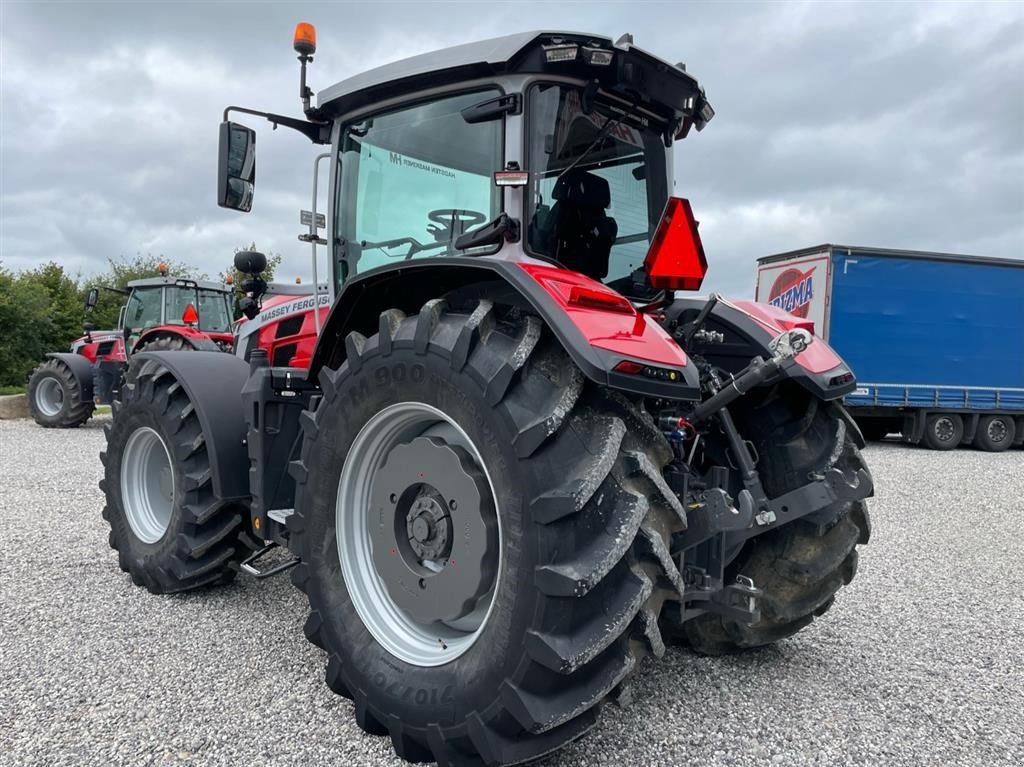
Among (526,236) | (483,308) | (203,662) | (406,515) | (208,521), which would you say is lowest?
(203,662)

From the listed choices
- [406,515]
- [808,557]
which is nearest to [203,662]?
[406,515]

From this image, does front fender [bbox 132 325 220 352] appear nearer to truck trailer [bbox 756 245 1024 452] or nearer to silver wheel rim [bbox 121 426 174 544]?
silver wheel rim [bbox 121 426 174 544]

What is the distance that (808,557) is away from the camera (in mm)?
2898

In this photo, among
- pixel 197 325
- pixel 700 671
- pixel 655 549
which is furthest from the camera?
pixel 197 325

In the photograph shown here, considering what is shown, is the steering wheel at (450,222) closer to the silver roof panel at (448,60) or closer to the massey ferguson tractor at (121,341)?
the silver roof panel at (448,60)

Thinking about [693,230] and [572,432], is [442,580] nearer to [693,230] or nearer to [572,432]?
[572,432]

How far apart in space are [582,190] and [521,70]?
48cm

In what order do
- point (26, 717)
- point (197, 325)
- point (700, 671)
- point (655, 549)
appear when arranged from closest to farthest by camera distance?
1. point (655, 549)
2. point (26, 717)
3. point (700, 671)
4. point (197, 325)

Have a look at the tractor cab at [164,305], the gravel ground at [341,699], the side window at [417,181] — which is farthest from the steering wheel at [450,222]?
the tractor cab at [164,305]

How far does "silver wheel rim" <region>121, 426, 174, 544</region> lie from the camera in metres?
4.10

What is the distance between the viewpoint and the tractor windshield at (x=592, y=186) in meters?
2.68

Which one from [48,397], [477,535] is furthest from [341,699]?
[48,397]

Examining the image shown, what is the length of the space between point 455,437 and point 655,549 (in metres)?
0.85

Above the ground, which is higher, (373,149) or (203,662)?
(373,149)
